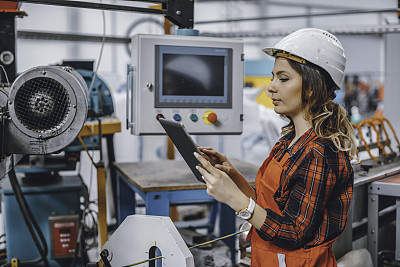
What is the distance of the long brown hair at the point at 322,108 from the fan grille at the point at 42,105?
2.25 ft

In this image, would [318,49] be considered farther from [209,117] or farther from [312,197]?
[209,117]

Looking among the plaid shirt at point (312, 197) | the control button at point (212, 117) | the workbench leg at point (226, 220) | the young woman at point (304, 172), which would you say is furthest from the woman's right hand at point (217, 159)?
the workbench leg at point (226, 220)

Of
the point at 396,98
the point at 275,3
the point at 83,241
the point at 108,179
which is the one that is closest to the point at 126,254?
the point at 83,241

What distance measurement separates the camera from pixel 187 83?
6.00ft

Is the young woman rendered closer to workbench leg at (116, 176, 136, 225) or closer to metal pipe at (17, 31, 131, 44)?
workbench leg at (116, 176, 136, 225)

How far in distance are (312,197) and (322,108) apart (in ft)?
0.89

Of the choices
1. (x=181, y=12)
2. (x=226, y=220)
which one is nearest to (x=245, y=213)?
(x=181, y=12)

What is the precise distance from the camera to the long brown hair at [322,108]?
1225 mm

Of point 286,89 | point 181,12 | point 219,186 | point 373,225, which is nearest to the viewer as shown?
point 219,186

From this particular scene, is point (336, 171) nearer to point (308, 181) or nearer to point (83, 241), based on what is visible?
point (308, 181)

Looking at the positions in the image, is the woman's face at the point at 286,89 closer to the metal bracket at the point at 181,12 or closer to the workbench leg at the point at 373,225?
the metal bracket at the point at 181,12

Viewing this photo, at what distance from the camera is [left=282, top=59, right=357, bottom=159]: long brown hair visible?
Result: 1225 millimetres

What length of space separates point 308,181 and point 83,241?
1.36m

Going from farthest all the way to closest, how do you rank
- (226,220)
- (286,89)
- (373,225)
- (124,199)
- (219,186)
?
1. (226,220)
2. (124,199)
3. (373,225)
4. (286,89)
5. (219,186)
